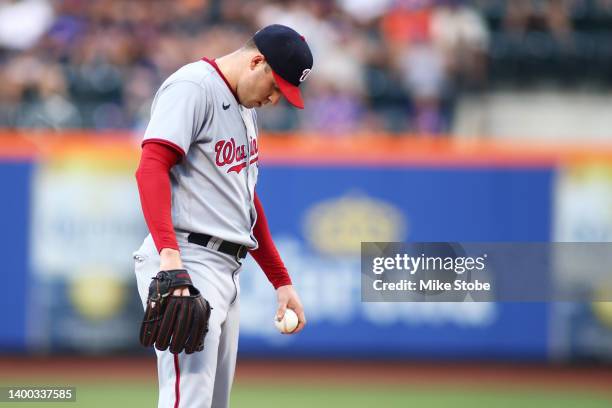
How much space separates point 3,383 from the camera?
24.8ft

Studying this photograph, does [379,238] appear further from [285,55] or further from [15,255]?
[285,55]

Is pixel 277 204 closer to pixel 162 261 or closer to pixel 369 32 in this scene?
pixel 369 32

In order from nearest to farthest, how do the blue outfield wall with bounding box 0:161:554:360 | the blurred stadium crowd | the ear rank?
the ear, the blue outfield wall with bounding box 0:161:554:360, the blurred stadium crowd

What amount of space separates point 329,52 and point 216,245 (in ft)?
22.8

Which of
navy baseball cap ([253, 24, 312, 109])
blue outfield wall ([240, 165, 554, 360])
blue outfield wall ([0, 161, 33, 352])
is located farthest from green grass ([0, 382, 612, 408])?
navy baseball cap ([253, 24, 312, 109])

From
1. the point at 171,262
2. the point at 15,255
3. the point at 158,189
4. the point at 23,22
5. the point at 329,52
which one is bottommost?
the point at 171,262

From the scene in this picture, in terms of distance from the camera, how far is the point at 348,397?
733 centimetres

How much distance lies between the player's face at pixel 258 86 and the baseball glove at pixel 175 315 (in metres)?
0.71

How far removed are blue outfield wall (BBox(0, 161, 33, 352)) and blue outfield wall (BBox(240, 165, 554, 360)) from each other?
1.84 meters

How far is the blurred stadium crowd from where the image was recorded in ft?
33.1

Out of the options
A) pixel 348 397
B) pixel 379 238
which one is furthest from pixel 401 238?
pixel 348 397

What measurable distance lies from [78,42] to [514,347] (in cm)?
551

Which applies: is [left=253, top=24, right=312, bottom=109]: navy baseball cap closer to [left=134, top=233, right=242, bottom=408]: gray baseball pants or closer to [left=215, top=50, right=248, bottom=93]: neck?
[left=215, top=50, right=248, bottom=93]: neck

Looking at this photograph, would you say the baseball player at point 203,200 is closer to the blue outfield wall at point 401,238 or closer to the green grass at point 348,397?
the green grass at point 348,397
